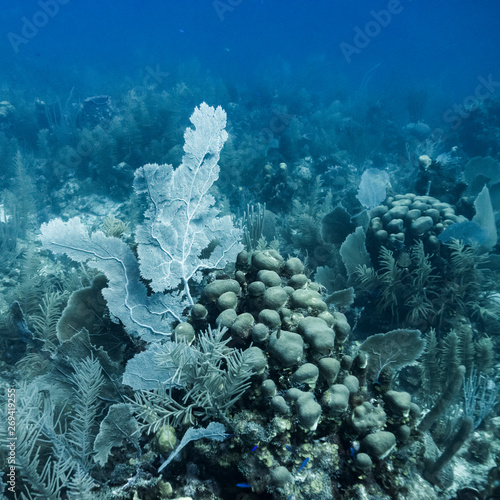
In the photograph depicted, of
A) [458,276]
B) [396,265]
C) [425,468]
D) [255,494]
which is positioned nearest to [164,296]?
[255,494]

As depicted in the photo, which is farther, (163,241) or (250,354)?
(163,241)

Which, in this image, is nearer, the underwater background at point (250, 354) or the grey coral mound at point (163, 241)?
the underwater background at point (250, 354)

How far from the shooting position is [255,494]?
5.98 ft

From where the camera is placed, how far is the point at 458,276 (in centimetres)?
414

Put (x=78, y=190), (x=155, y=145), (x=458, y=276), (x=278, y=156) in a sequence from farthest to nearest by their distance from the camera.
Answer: (x=278, y=156), (x=155, y=145), (x=78, y=190), (x=458, y=276)

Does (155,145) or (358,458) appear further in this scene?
(155,145)

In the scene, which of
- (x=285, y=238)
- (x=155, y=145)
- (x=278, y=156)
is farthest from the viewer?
(x=278, y=156)

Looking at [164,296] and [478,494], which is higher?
[164,296]

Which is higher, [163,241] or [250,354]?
[163,241]

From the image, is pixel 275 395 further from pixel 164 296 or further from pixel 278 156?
pixel 278 156

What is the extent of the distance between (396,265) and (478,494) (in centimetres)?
263

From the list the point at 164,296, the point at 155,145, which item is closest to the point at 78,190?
the point at 155,145

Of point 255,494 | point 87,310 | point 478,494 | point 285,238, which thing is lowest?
point 478,494

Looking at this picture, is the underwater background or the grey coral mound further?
the grey coral mound
